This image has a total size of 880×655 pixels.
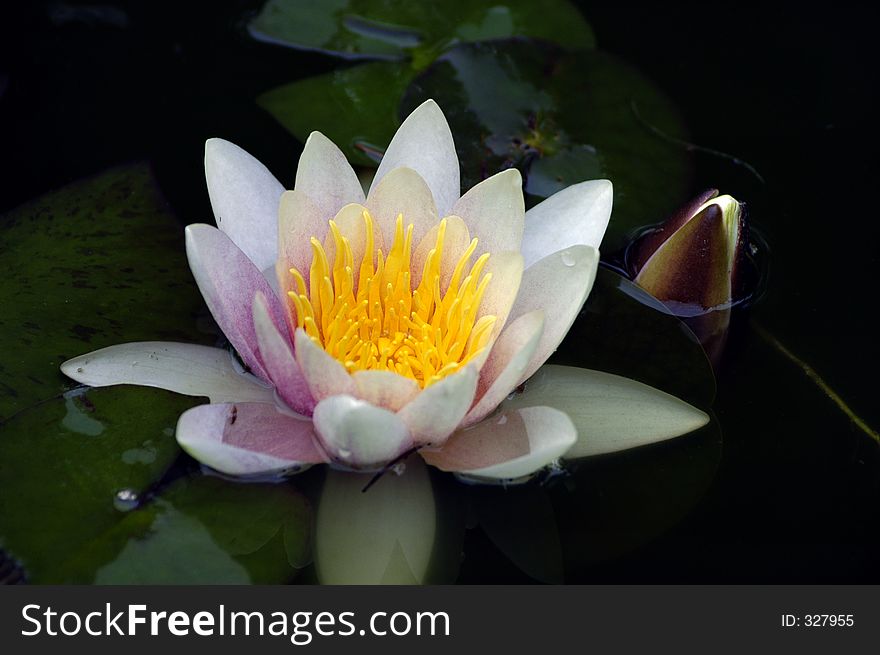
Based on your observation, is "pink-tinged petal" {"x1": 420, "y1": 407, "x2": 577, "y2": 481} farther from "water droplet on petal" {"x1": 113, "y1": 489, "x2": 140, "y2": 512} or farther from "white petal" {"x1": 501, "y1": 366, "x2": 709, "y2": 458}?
"water droplet on petal" {"x1": 113, "y1": 489, "x2": 140, "y2": 512}

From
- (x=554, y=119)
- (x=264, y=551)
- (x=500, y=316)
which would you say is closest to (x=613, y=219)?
(x=554, y=119)

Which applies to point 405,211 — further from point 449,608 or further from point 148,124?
point 148,124

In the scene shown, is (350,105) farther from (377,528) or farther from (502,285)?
(377,528)

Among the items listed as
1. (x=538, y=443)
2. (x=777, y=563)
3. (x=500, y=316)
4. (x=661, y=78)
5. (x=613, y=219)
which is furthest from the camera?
(x=661, y=78)

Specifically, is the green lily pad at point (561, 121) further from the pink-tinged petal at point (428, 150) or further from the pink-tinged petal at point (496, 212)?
the pink-tinged petal at point (496, 212)

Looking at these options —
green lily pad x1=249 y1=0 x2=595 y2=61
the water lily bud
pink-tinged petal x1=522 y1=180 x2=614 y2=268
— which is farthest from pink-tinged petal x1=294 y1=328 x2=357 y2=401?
green lily pad x1=249 y1=0 x2=595 y2=61

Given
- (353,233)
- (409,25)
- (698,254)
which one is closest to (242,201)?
(353,233)
